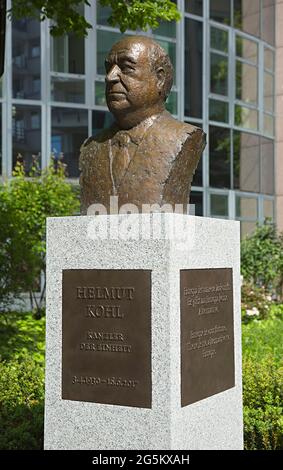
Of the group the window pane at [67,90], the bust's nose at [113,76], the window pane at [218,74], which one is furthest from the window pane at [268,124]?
the bust's nose at [113,76]

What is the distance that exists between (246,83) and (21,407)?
14.1m

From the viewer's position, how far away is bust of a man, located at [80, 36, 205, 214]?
4.94 meters

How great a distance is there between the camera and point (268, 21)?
19.5 metres

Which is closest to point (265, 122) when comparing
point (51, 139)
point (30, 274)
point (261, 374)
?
point (51, 139)

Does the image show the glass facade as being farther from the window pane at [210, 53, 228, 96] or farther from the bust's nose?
the bust's nose

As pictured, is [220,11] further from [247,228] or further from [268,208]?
[247,228]

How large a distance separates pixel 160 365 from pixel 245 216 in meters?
14.2

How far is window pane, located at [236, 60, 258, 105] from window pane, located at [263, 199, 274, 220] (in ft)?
9.25

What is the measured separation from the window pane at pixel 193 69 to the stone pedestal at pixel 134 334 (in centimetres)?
1177

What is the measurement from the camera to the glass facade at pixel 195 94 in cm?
1405

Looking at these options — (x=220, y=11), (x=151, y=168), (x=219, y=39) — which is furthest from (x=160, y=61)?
(x=220, y=11)

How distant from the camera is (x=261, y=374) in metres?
6.62

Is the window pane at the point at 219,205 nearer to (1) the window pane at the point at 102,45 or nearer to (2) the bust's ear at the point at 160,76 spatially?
(1) the window pane at the point at 102,45

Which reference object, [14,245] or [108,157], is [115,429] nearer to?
[108,157]
